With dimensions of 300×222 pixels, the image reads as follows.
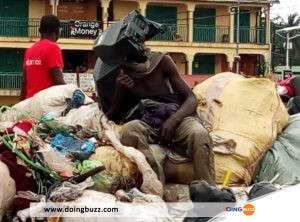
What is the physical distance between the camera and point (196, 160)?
3961mm

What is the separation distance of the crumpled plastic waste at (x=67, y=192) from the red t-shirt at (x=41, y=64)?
206cm

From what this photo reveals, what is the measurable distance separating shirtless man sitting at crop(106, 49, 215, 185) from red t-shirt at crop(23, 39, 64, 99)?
109 centimetres

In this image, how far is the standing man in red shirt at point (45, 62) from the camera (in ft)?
18.1

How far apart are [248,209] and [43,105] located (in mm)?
3064

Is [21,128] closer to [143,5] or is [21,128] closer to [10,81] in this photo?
[10,81]

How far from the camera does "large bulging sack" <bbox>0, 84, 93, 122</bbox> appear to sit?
5211mm

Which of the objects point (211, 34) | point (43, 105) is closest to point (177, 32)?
point (211, 34)

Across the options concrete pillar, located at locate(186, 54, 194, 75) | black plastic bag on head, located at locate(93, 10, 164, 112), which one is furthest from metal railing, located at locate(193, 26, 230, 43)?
black plastic bag on head, located at locate(93, 10, 164, 112)

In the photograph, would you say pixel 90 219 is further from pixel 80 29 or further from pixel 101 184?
pixel 80 29

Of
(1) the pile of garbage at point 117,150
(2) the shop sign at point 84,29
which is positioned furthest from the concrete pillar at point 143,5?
(1) the pile of garbage at point 117,150

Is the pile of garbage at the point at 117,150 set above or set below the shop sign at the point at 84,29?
below

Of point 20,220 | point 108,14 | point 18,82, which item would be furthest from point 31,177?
point 108,14

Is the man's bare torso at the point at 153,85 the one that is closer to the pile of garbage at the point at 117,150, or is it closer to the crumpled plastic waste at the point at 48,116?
the pile of garbage at the point at 117,150

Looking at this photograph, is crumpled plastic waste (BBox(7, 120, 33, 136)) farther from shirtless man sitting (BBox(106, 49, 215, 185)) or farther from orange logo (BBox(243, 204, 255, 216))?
orange logo (BBox(243, 204, 255, 216))
